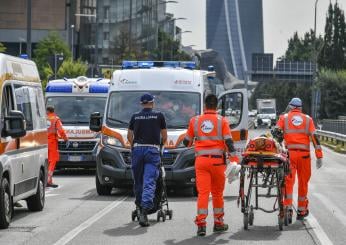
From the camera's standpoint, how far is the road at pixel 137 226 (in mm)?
13195

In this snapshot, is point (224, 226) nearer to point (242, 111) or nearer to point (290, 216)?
point (290, 216)

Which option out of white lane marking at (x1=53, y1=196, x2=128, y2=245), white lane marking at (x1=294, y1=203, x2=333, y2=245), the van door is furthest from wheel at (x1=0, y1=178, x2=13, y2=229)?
the van door

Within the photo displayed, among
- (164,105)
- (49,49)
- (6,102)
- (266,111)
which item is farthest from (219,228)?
(266,111)

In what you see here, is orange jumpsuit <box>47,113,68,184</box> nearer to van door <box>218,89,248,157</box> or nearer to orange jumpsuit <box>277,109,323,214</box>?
van door <box>218,89,248,157</box>

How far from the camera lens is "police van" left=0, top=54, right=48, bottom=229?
1380cm

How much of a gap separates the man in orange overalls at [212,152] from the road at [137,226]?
1.61 ft

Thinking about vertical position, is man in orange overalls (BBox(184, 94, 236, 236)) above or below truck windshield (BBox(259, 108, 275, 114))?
above

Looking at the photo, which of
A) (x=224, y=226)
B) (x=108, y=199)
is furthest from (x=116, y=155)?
(x=224, y=226)

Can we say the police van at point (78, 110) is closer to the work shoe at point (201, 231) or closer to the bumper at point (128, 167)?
the bumper at point (128, 167)

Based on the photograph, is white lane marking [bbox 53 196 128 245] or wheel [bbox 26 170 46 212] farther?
wheel [bbox 26 170 46 212]

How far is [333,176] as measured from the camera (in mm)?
30438

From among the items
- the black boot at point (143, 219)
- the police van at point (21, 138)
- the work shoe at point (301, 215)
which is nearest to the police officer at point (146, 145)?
the black boot at point (143, 219)

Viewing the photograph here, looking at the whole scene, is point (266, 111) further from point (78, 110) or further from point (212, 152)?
point (212, 152)

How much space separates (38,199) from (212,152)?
3941 mm
